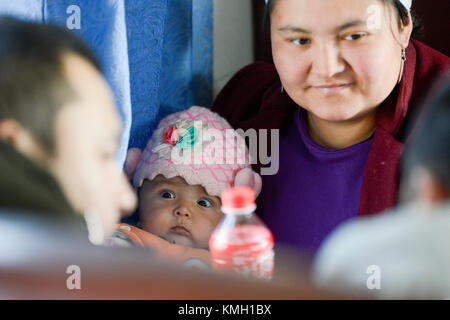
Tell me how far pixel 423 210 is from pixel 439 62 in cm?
88

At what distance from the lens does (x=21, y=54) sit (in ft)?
2.08

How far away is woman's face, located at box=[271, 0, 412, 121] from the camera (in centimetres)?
97

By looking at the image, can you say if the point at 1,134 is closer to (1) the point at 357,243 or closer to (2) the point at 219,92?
(1) the point at 357,243

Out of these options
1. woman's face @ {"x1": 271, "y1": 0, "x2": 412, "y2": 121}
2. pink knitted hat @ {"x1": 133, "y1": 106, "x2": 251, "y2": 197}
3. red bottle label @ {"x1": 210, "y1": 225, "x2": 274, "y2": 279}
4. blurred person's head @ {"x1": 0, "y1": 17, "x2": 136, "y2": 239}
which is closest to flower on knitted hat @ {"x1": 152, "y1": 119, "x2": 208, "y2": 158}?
pink knitted hat @ {"x1": 133, "y1": 106, "x2": 251, "y2": 197}

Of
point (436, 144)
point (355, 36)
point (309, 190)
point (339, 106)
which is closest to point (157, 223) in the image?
point (309, 190)

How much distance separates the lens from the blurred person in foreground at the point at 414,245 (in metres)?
0.40

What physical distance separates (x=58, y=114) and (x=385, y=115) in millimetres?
747

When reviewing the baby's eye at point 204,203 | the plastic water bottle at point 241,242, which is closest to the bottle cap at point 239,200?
the plastic water bottle at point 241,242

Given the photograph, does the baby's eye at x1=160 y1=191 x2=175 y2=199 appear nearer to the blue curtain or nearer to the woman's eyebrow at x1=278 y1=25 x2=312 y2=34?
the blue curtain

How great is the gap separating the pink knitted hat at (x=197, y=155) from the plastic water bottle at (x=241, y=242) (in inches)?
13.8

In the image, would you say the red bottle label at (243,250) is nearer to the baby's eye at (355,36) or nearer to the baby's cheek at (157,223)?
the baby's cheek at (157,223)

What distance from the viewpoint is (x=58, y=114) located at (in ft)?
2.02
